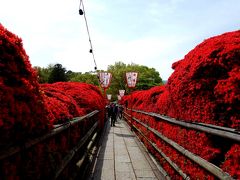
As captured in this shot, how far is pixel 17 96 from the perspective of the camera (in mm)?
2643

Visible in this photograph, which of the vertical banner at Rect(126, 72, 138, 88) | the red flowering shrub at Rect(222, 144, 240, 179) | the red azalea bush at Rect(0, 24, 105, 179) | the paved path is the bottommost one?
the paved path

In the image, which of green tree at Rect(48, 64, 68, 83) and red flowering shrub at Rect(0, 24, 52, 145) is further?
green tree at Rect(48, 64, 68, 83)

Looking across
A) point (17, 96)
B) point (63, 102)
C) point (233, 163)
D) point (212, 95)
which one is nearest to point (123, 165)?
point (63, 102)

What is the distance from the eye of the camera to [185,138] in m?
4.81

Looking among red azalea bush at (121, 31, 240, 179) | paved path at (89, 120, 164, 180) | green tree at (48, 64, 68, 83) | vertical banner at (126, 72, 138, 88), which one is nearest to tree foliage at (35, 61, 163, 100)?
green tree at (48, 64, 68, 83)

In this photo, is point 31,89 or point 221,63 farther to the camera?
point 221,63

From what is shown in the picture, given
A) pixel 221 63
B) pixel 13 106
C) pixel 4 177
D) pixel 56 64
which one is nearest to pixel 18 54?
pixel 13 106

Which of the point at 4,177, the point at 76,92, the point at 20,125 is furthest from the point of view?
the point at 76,92

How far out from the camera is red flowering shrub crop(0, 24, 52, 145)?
220 centimetres

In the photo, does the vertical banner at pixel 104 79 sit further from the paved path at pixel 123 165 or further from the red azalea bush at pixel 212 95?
the red azalea bush at pixel 212 95

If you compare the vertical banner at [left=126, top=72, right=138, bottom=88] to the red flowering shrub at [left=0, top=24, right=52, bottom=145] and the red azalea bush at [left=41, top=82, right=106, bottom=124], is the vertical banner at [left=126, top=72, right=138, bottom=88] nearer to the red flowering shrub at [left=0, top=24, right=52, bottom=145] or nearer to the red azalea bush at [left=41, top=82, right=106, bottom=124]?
the red azalea bush at [left=41, top=82, right=106, bottom=124]

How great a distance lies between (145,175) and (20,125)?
4857mm

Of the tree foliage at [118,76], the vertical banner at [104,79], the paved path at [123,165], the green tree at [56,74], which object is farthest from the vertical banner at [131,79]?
the green tree at [56,74]

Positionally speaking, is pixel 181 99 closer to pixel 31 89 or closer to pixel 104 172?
pixel 31 89
